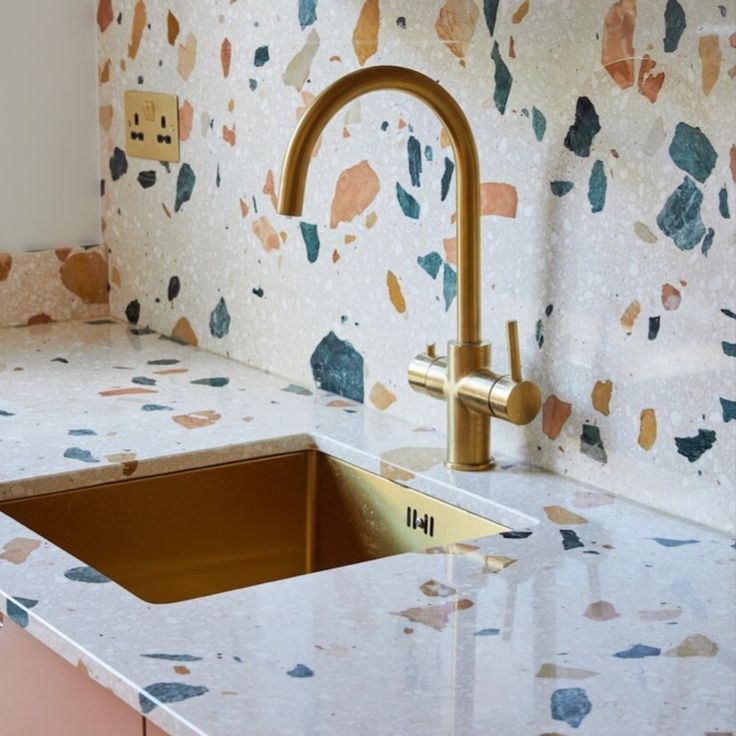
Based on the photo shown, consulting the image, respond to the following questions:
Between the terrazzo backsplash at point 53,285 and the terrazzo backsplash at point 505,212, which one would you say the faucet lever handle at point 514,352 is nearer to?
the terrazzo backsplash at point 505,212

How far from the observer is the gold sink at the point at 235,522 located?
145 cm

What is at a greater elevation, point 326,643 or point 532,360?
point 532,360

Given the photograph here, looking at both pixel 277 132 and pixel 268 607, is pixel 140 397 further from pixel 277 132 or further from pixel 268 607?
pixel 268 607

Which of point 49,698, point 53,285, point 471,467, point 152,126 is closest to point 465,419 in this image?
point 471,467

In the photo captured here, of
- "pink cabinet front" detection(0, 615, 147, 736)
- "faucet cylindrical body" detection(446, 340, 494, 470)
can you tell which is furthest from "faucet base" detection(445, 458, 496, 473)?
"pink cabinet front" detection(0, 615, 147, 736)

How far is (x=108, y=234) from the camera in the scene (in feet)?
7.13

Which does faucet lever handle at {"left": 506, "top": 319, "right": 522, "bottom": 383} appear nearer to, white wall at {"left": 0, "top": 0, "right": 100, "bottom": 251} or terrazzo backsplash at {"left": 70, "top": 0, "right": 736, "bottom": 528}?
terrazzo backsplash at {"left": 70, "top": 0, "right": 736, "bottom": 528}

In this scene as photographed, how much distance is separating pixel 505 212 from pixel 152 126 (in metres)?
0.76

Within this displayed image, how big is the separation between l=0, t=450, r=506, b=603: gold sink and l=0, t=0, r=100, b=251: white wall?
2.44ft

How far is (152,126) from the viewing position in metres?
2.03

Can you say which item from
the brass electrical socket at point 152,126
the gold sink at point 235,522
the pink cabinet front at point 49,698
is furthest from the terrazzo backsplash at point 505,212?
the pink cabinet front at point 49,698

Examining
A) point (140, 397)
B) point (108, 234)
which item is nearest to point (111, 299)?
point (108, 234)

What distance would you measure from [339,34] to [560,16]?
38 centimetres

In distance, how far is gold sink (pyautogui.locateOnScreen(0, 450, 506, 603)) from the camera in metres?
1.45
